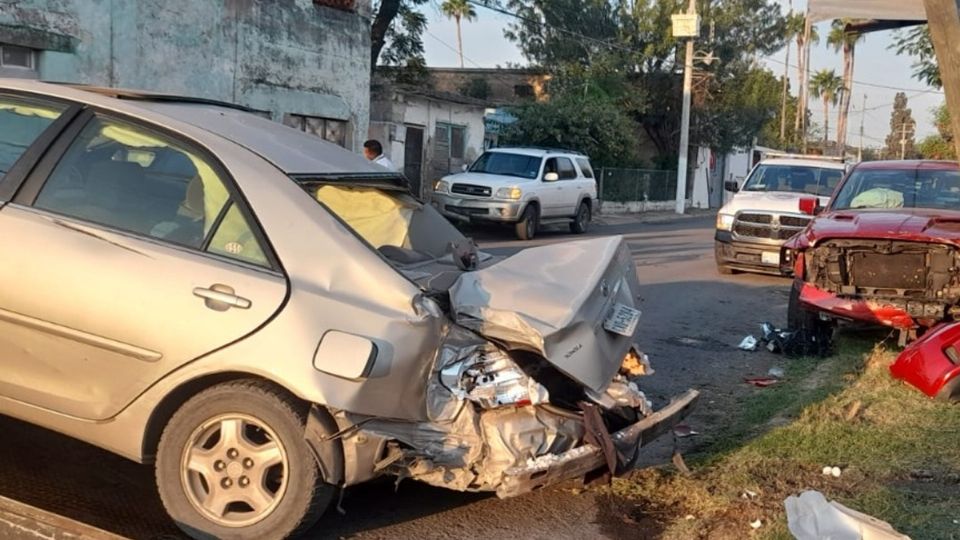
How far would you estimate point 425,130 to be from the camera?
23922mm

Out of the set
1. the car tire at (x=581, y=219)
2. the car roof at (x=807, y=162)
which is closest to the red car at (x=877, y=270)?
the car roof at (x=807, y=162)

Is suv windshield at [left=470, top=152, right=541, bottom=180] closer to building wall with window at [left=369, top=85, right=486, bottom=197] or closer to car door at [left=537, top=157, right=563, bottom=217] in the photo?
car door at [left=537, top=157, right=563, bottom=217]

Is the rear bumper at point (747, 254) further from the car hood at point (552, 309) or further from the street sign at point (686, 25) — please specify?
the street sign at point (686, 25)

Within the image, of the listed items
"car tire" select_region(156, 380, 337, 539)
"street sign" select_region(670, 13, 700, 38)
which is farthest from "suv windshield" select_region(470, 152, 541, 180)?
"street sign" select_region(670, 13, 700, 38)

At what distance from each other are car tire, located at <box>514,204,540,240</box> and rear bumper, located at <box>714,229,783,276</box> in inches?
226

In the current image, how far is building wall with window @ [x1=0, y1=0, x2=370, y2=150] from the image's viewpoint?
1293 cm

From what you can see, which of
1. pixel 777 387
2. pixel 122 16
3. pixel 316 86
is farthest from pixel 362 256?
pixel 316 86

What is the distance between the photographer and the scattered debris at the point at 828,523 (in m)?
3.62

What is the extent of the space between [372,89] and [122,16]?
28.6 feet

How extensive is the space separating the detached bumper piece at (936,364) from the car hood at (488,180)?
12.8 m

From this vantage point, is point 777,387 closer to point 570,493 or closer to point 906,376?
point 906,376

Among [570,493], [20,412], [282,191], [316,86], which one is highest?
[316,86]

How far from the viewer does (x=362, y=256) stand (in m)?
3.89

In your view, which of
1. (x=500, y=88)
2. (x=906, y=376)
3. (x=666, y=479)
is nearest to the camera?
(x=666, y=479)
